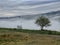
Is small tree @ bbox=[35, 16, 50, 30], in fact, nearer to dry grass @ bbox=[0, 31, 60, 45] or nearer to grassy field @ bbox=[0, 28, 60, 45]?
grassy field @ bbox=[0, 28, 60, 45]

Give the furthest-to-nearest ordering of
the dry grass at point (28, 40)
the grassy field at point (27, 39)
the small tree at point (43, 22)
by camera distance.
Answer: the small tree at point (43, 22) < the grassy field at point (27, 39) < the dry grass at point (28, 40)

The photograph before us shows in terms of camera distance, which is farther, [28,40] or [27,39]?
[27,39]

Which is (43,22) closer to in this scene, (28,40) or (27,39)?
(27,39)

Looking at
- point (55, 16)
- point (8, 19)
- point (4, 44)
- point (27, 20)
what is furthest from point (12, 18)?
point (4, 44)

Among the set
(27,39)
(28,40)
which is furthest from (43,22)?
(28,40)

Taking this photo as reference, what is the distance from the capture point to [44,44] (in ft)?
95.8

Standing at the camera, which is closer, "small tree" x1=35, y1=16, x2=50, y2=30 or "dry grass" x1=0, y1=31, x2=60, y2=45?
"dry grass" x1=0, y1=31, x2=60, y2=45

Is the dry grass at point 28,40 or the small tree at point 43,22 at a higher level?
the small tree at point 43,22

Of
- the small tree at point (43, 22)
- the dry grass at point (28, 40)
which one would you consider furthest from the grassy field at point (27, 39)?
the small tree at point (43, 22)

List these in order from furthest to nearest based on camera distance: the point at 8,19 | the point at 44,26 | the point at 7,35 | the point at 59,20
Result: 1. the point at 8,19
2. the point at 59,20
3. the point at 44,26
4. the point at 7,35

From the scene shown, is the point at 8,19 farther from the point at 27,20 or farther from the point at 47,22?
the point at 47,22

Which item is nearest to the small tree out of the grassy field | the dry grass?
the grassy field

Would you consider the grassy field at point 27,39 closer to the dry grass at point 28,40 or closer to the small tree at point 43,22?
the dry grass at point 28,40

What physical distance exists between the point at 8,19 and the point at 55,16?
20.5 metres
